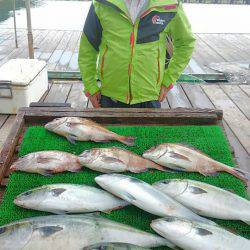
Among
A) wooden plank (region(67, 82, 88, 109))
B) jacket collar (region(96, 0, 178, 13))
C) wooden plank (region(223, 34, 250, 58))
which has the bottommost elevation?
wooden plank (region(67, 82, 88, 109))

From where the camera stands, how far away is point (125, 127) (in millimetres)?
2793

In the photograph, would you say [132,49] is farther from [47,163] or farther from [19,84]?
[19,84]

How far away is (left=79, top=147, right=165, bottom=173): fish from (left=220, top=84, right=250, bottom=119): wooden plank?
306 cm

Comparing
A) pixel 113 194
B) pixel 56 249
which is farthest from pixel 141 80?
pixel 56 249

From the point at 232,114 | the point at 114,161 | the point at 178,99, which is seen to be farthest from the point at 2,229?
the point at 178,99

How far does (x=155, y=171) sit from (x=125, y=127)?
62 centimetres

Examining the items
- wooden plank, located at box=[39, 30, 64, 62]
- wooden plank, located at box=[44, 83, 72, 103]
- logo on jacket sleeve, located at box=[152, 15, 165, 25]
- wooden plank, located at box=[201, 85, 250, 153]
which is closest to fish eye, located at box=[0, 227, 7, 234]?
logo on jacket sleeve, located at box=[152, 15, 165, 25]

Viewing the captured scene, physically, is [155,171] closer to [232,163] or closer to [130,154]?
[130,154]

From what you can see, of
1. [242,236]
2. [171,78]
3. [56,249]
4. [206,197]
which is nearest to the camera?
[56,249]

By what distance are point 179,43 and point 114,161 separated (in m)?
1.55

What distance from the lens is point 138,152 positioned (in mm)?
2482

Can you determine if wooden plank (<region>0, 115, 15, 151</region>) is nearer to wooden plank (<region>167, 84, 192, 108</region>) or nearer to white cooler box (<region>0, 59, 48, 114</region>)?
white cooler box (<region>0, 59, 48, 114</region>)

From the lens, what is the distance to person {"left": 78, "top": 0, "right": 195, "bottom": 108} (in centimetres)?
280

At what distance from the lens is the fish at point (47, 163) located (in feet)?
7.29
